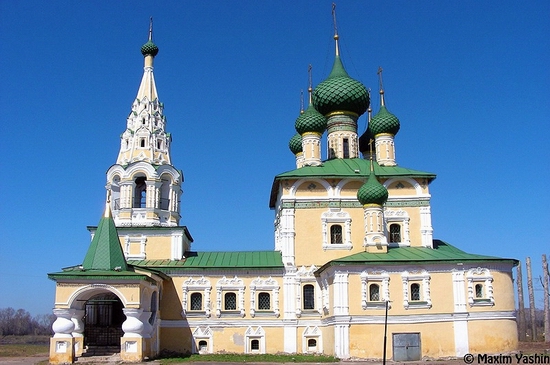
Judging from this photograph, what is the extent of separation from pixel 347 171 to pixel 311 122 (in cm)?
337

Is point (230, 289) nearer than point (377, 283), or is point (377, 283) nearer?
point (377, 283)

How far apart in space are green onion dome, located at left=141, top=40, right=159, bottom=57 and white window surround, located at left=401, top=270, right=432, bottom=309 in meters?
14.1

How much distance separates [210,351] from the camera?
2111 cm

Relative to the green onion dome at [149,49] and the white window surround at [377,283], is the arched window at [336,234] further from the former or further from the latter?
the green onion dome at [149,49]

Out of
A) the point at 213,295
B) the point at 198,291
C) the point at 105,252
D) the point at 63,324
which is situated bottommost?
the point at 63,324

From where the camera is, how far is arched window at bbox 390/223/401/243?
2220cm

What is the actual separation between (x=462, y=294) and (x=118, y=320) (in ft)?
39.2

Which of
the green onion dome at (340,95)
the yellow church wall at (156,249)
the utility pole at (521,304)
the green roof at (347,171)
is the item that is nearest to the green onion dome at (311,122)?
the green onion dome at (340,95)

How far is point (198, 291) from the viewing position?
21.6 metres

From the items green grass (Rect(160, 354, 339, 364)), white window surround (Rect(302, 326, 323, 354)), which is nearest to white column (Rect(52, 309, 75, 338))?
green grass (Rect(160, 354, 339, 364))

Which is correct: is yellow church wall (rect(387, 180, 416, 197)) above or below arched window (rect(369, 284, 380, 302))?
above

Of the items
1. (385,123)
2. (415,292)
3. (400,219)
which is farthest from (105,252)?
(385,123)

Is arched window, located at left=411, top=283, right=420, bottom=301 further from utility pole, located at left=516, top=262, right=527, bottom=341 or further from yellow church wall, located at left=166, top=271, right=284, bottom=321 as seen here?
utility pole, located at left=516, top=262, right=527, bottom=341

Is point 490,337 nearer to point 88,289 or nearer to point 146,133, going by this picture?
point 88,289
